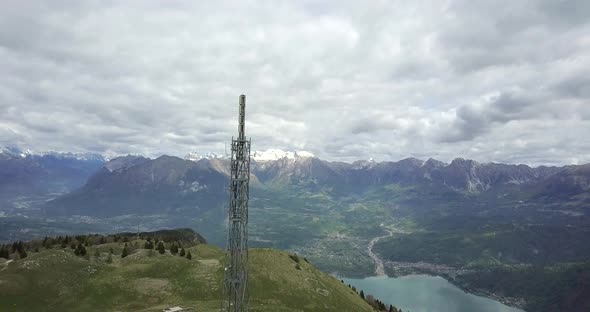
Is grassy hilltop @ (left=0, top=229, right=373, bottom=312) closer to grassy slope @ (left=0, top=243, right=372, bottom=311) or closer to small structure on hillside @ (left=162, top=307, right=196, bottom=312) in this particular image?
grassy slope @ (left=0, top=243, right=372, bottom=311)

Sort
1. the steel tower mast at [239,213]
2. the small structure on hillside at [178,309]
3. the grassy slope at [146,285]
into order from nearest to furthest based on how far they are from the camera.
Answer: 1. the steel tower mast at [239,213]
2. the small structure on hillside at [178,309]
3. the grassy slope at [146,285]

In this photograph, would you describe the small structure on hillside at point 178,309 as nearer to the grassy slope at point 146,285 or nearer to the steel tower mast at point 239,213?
the grassy slope at point 146,285

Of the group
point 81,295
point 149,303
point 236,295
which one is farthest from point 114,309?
point 236,295

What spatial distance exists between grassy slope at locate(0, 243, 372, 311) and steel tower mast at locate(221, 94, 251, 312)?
40.9 meters

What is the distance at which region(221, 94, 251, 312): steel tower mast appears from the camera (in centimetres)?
4219

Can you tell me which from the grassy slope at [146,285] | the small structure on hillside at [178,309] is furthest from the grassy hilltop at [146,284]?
Answer: the small structure on hillside at [178,309]

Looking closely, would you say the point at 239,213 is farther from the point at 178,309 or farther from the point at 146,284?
the point at 146,284

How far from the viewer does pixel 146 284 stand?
9581 centimetres

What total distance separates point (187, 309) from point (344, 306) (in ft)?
142

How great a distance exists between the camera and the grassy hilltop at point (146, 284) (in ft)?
283

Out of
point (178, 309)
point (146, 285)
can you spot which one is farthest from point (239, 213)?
point (146, 285)

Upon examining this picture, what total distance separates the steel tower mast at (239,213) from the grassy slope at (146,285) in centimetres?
4095

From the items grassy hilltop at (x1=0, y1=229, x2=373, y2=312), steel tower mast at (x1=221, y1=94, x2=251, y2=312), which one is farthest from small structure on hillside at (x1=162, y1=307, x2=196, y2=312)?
steel tower mast at (x1=221, y1=94, x2=251, y2=312)

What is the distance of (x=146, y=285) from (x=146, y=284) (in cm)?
54
